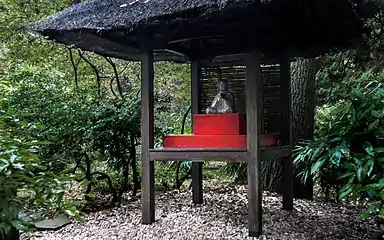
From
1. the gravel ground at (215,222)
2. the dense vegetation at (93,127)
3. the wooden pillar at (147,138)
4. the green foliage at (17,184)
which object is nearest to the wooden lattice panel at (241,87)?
the dense vegetation at (93,127)

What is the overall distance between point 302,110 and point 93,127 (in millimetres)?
2702

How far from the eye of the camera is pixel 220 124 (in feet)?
13.5

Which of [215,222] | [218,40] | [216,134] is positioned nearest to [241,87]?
[218,40]

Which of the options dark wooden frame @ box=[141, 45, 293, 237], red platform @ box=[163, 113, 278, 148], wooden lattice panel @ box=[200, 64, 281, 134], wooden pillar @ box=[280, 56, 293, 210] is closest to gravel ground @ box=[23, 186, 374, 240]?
dark wooden frame @ box=[141, 45, 293, 237]

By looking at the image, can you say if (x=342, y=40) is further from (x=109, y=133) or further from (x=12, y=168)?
(x=12, y=168)

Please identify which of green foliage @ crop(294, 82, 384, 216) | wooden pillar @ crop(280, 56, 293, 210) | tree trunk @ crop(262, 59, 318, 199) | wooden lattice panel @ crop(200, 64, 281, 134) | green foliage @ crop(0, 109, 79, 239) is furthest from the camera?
tree trunk @ crop(262, 59, 318, 199)

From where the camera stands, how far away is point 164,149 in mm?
4082

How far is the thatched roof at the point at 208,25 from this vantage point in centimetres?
339

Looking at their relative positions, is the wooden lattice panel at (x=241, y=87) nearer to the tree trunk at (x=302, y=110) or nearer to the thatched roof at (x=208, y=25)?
the thatched roof at (x=208, y=25)

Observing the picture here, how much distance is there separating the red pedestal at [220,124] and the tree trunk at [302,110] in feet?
4.80

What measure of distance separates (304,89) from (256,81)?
1966mm

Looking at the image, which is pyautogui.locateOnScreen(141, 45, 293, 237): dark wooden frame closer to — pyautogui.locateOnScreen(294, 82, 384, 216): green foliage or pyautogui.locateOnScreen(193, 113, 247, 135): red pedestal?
pyautogui.locateOnScreen(193, 113, 247, 135): red pedestal

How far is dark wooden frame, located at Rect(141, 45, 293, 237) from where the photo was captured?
3.66 metres

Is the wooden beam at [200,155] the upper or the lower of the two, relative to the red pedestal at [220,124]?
lower
